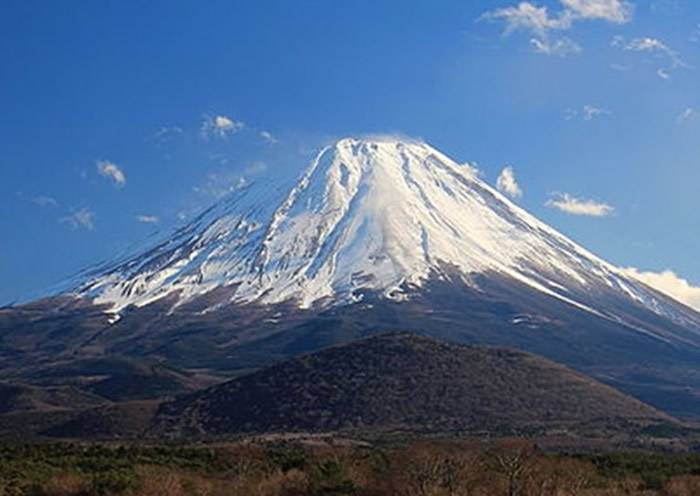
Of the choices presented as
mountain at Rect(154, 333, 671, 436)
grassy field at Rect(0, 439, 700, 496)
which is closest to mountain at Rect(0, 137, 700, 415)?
mountain at Rect(154, 333, 671, 436)

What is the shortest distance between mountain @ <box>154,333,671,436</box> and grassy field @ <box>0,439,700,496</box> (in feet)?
119

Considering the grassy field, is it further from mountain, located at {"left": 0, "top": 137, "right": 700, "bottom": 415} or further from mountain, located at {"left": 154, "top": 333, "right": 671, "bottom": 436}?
mountain, located at {"left": 0, "top": 137, "right": 700, "bottom": 415}

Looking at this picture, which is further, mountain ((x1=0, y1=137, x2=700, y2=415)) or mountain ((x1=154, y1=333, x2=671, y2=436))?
mountain ((x1=0, y1=137, x2=700, y2=415))

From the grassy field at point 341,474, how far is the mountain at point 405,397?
36.2m

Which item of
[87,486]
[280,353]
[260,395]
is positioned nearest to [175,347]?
[280,353]

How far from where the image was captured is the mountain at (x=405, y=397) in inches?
3290

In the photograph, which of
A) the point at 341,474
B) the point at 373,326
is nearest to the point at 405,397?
the point at 341,474

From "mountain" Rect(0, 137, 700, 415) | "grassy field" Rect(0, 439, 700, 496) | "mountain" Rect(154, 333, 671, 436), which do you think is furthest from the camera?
"mountain" Rect(0, 137, 700, 415)

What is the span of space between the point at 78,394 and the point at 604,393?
4949 centimetres

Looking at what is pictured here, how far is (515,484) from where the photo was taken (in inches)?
1265

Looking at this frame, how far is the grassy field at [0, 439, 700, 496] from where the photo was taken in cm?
3219

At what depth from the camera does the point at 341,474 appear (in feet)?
116

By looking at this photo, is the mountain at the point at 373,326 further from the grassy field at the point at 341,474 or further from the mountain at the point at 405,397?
the grassy field at the point at 341,474

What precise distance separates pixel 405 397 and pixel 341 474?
178ft
